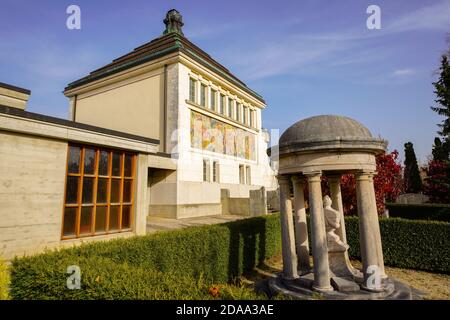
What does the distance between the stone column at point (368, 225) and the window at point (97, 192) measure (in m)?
9.29

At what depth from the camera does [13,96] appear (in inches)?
409

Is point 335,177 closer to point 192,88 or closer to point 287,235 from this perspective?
point 287,235

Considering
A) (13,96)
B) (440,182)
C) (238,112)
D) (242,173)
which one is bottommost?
(440,182)

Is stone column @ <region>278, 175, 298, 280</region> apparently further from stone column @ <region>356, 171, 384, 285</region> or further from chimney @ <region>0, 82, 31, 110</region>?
chimney @ <region>0, 82, 31, 110</region>

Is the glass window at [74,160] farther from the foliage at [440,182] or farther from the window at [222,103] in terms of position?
the foliage at [440,182]

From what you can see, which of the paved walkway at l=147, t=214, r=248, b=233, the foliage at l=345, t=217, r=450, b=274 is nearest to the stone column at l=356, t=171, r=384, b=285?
the foliage at l=345, t=217, r=450, b=274

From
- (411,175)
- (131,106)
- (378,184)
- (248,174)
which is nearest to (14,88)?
(131,106)

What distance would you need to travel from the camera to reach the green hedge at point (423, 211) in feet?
68.5

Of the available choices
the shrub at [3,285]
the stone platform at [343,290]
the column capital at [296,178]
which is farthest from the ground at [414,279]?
the shrub at [3,285]

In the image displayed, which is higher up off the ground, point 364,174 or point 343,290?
point 364,174

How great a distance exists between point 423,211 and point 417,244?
15.8 m

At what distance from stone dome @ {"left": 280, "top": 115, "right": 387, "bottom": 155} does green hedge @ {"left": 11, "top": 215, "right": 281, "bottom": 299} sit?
4.17 m

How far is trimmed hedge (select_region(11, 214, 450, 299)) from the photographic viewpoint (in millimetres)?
3829
